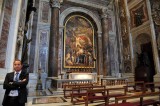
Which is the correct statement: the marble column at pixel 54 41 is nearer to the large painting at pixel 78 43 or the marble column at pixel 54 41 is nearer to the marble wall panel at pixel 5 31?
the large painting at pixel 78 43

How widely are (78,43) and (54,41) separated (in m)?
2.43

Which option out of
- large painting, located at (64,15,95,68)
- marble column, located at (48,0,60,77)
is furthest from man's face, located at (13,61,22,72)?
large painting, located at (64,15,95,68)

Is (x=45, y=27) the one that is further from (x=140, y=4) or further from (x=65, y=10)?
(x=140, y=4)

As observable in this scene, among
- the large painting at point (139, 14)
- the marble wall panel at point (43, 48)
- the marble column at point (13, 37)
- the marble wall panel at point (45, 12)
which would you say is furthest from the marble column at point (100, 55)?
the marble column at point (13, 37)

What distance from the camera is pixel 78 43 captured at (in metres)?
11.5

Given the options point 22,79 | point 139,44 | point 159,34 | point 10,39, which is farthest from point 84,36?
point 22,79

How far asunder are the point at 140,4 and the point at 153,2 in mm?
1291

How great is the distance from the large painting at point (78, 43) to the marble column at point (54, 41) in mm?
1237

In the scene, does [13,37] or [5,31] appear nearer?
[5,31]

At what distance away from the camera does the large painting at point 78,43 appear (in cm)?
1096

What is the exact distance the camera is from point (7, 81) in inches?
100

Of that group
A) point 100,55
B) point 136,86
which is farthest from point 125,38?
point 136,86

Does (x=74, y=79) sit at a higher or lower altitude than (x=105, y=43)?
lower

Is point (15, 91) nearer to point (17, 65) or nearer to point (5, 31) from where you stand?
point (17, 65)
